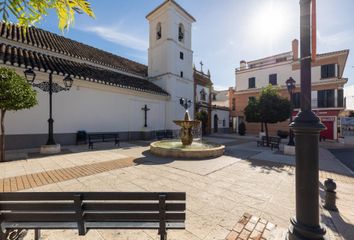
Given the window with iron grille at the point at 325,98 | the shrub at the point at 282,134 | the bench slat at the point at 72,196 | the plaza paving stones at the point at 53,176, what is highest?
the window with iron grille at the point at 325,98

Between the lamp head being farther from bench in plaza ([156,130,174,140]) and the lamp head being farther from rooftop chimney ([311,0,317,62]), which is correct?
rooftop chimney ([311,0,317,62])

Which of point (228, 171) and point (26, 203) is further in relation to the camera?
point (228, 171)

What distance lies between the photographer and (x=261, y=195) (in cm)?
470

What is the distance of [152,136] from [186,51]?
1116cm

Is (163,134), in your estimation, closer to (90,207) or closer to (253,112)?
(253,112)

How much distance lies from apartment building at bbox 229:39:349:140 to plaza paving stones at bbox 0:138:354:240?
1266cm

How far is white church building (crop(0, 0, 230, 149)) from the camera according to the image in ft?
36.9

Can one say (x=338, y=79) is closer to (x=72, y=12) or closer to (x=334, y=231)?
(x=334, y=231)

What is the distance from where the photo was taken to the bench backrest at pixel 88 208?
227 cm

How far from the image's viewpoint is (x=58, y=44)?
16188 millimetres

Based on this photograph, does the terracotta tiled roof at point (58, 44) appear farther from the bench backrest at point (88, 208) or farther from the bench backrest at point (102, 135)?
the bench backrest at point (88, 208)

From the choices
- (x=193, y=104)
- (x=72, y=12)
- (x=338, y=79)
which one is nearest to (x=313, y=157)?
(x=72, y=12)

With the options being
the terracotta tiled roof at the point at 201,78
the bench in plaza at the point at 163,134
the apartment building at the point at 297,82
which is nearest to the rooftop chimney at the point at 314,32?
the apartment building at the point at 297,82

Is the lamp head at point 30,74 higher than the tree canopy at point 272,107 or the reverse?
higher
